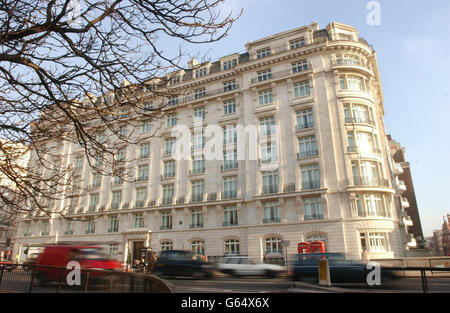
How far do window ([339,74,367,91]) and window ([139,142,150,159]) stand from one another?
23.5 meters

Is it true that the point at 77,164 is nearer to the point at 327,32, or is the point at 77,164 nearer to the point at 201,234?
the point at 201,234

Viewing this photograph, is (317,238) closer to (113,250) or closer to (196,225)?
(196,225)

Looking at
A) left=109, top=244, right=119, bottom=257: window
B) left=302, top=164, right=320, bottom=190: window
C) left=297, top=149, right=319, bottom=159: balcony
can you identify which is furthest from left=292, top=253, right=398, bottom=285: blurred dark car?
left=109, top=244, right=119, bottom=257: window

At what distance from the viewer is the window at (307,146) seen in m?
29.0

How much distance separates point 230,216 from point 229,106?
12923 millimetres

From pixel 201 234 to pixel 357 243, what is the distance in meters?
14.8

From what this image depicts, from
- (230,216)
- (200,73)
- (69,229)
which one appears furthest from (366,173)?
(69,229)

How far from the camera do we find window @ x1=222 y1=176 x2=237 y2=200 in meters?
31.0

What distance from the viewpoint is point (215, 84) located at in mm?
36219

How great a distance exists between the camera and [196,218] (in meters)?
32.0

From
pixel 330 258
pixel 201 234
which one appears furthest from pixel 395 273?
pixel 201 234

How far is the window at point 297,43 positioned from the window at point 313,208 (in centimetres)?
1685

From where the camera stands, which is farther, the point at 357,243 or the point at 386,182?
the point at 386,182

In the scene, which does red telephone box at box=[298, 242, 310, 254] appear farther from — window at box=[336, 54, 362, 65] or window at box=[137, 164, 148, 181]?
window at box=[137, 164, 148, 181]
